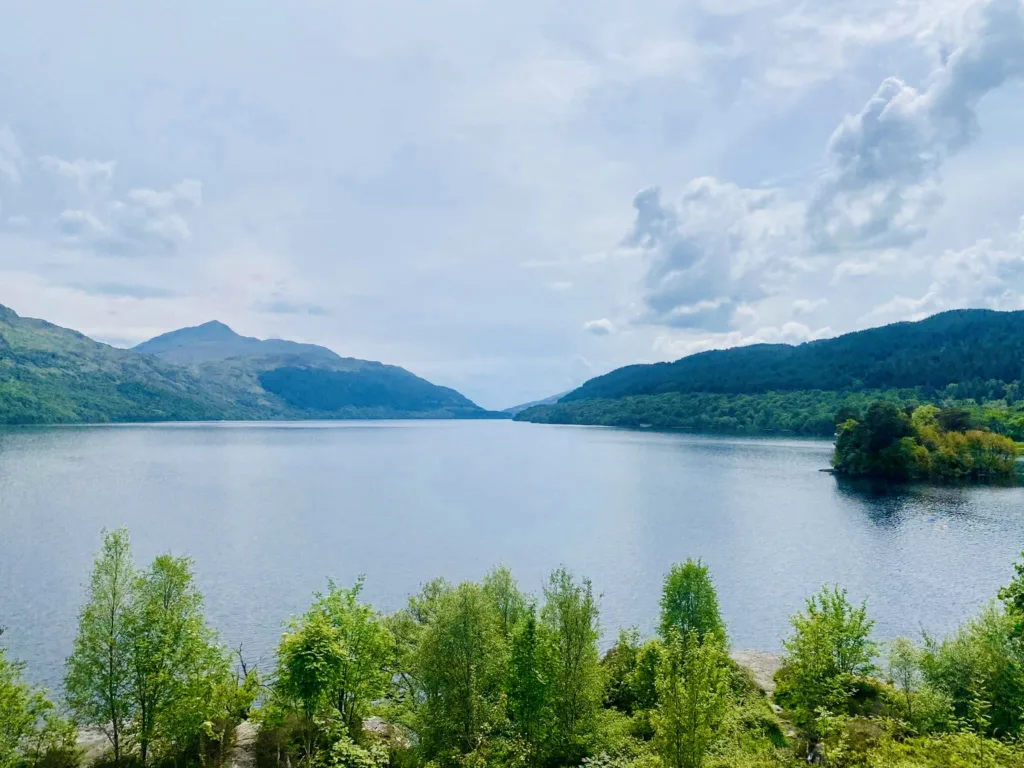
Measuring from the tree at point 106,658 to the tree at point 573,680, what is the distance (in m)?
22.3

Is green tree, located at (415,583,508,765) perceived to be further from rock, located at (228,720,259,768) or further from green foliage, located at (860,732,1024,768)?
green foliage, located at (860,732,1024,768)

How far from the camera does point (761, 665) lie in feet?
135

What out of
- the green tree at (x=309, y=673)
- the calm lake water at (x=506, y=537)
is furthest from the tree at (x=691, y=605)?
the green tree at (x=309, y=673)

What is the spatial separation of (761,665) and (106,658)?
1544 inches

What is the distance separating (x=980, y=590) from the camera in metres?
61.6

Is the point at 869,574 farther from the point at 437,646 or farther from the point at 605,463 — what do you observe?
the point at 605,463

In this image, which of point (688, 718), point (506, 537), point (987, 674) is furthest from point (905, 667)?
point (506, 537)

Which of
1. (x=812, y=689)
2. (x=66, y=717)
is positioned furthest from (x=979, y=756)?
(x=66, y=717)

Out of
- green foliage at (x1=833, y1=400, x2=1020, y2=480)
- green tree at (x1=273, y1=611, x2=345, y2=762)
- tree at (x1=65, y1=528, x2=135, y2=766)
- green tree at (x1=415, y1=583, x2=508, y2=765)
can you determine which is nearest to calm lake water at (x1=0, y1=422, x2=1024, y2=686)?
green foliage at (x1=833, y1=400, x2=1020, y2=480)

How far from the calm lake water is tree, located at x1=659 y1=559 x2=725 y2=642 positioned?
31.7 feet

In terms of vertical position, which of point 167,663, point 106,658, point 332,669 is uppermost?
point 106,658

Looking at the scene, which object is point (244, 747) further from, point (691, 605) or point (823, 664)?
point (823, 664)

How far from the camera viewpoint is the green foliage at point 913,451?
14025cm

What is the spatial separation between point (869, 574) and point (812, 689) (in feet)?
151
